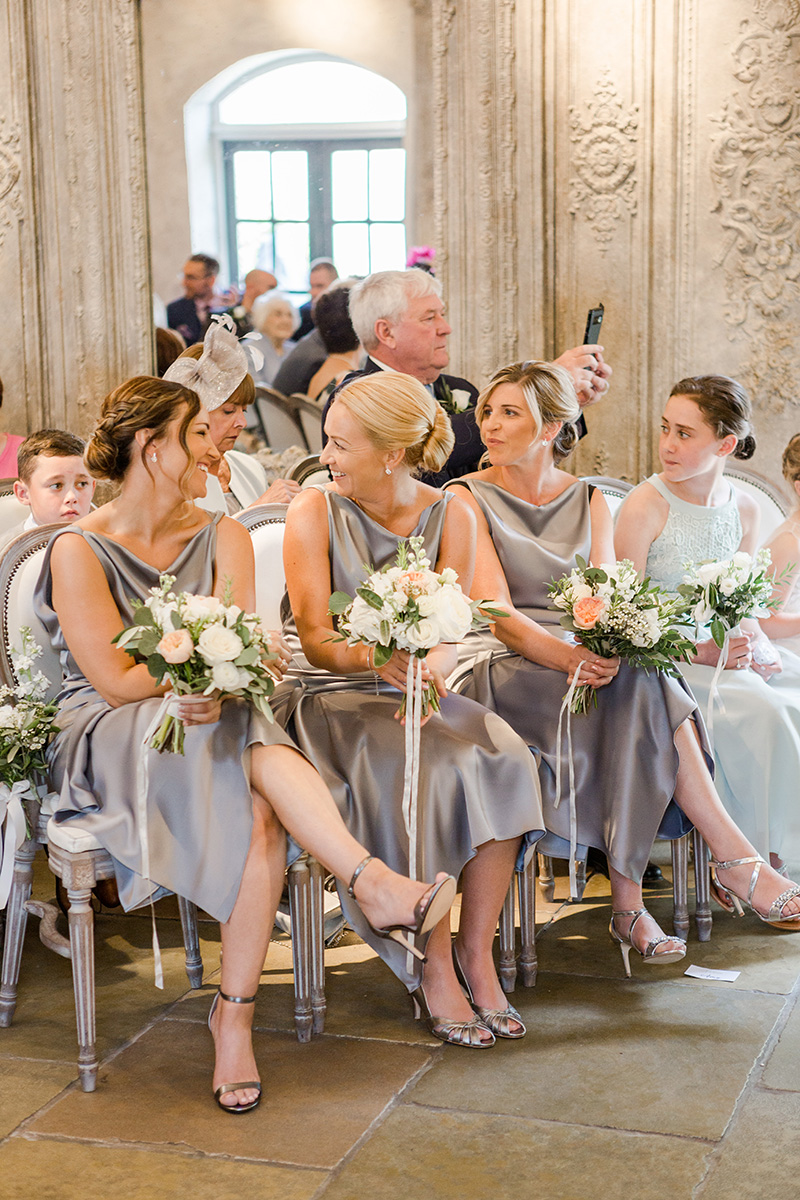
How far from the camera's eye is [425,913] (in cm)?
273

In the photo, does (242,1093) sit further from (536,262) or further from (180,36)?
(180,36)

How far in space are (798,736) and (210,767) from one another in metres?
1.79

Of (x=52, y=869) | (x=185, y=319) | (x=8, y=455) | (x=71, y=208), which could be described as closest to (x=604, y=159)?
(x=185, y=319)

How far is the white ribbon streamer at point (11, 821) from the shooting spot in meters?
3.03

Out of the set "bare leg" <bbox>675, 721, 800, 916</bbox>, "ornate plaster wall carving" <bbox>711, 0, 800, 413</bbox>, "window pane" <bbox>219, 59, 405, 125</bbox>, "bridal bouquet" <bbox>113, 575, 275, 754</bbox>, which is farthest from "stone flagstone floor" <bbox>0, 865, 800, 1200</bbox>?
"window pane" <bbox>219, 59, 405, 125</bbox>

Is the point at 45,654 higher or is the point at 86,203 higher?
the point at 86,203

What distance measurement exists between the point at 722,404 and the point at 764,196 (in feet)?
5.38

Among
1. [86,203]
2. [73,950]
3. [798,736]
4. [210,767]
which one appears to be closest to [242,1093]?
[73,950]

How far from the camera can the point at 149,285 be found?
589 centimetres

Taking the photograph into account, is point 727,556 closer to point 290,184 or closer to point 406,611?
point 406,611

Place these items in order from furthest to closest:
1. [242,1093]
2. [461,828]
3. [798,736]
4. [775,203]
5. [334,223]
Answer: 1. [334,223]
2. [775,203]
3. [798,736]
4. [461,828]
5. [242,1093]

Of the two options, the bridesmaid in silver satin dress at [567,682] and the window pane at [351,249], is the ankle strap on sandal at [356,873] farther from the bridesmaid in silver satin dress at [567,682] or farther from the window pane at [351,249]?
the window pane at [351,249]

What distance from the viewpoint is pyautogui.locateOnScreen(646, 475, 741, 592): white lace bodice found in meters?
4.07

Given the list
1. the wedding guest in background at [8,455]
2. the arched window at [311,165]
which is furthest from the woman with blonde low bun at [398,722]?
the arched window at [311,165]
